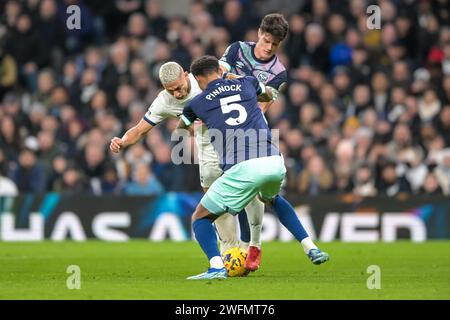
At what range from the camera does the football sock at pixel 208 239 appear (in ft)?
35.2

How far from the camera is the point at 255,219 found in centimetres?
1194

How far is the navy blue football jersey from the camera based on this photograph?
1070cm

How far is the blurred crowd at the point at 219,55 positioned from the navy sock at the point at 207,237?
8.13m

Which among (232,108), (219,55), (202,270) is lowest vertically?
(202,270)

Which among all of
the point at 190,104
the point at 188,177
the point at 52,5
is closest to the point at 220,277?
the point at 190,104

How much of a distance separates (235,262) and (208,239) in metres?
0.87

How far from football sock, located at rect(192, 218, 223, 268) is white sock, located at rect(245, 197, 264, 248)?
1.13 m

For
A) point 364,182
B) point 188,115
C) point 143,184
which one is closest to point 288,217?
point 188,115

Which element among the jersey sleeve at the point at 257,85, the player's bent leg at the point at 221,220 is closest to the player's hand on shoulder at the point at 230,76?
the jersey sleeve at the point at 257,85

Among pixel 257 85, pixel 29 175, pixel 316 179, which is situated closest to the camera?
pixel 257 85

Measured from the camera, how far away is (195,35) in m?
21.6

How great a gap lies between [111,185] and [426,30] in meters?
6.68

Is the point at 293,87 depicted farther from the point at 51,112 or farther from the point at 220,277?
the point at 220,277

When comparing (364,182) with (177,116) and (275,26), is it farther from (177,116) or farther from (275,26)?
(177,116)
